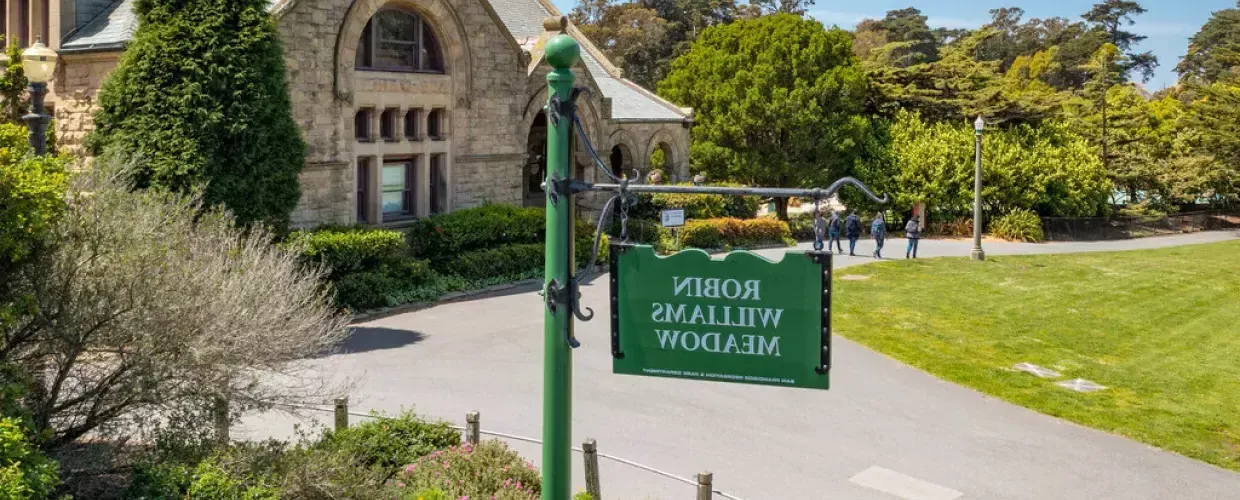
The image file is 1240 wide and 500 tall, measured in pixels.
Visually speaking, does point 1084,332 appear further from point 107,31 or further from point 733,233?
point 107,31

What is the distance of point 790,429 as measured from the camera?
15.7 meters

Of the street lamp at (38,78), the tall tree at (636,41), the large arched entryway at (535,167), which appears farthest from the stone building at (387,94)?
the tall tree at (636,41)

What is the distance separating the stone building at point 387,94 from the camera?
2255 cm

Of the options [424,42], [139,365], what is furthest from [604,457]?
[424,42]

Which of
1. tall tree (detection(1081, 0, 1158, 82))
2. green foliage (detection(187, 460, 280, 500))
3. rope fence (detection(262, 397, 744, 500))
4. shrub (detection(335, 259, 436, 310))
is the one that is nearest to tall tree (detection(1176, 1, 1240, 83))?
tall tree (detection(1081, 0, 1158, 82))

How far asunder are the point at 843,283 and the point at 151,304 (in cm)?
2094

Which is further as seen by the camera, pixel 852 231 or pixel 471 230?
pixel 852 231

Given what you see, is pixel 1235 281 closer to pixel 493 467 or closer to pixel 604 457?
pixel 604 457

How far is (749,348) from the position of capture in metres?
6.60

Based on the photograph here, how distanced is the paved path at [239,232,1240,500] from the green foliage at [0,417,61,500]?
134 inches

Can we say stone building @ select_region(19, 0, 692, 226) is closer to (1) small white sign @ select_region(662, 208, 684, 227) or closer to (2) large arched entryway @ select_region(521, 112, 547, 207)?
(2) large arched entryway @ select_region(521, 112, 547, 207)

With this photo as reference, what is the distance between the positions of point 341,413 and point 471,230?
43.2ft

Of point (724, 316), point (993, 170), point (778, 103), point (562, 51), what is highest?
point (778, 103)

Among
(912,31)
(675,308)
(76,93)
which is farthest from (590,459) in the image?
(912,31)
